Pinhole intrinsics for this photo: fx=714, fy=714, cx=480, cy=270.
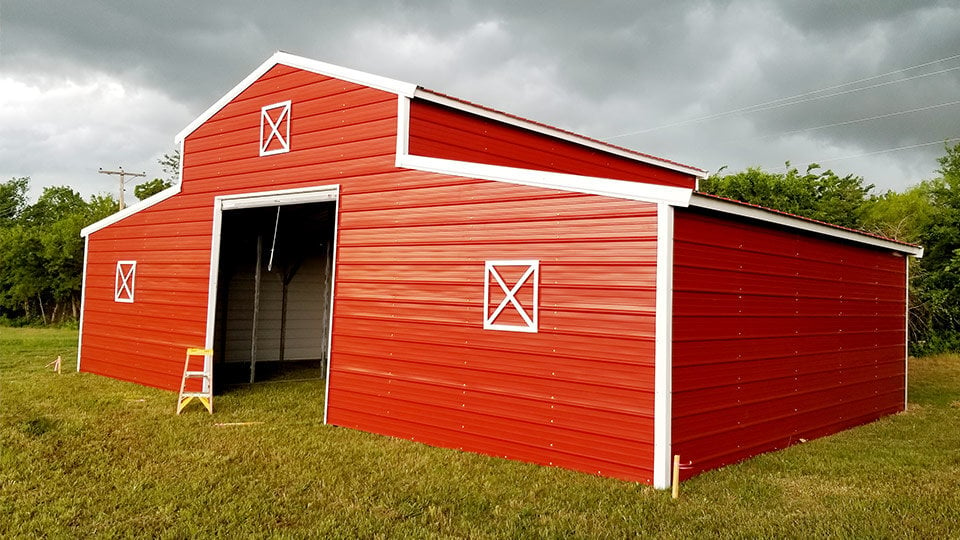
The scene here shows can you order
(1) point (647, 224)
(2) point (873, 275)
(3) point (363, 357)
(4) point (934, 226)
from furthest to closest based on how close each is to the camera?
(4) point (934, 226) < (2) point (873, 275) < (3) point (363, 357) < (1) point (647, 224)

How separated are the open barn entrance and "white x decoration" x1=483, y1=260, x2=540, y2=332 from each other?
6521 millimetres

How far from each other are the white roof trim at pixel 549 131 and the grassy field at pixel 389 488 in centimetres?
406

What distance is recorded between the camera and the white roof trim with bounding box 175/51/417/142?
8.52 meters

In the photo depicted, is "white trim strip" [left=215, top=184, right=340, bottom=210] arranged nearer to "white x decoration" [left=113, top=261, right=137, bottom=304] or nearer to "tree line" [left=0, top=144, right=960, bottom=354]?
"white x decoration" [left=113, top=261, right=137, bottom=304]

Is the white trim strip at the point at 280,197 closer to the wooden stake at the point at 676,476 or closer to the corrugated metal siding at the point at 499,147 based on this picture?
the corrugated metal siding at the point at 499,147

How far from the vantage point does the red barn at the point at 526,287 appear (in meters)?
6.30

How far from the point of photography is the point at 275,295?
15.7 m

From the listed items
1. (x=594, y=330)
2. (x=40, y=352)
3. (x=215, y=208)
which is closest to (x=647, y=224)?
(x=594, y=330)

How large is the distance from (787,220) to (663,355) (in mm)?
2585

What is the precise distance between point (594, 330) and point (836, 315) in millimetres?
4047

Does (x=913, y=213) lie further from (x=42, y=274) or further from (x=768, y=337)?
(x=42, y=274)

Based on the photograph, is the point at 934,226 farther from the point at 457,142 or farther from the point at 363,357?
the point at 363,357

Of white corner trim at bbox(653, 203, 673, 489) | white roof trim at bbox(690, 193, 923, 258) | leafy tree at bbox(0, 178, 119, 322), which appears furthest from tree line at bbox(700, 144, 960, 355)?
leafy tree at bbox(0, 178, 119, 322)

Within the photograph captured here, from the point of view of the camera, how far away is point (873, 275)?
32.0ft
